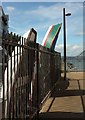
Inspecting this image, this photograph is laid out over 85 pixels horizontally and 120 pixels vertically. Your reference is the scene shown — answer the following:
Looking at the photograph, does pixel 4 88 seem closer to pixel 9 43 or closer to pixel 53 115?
pixel 9 43

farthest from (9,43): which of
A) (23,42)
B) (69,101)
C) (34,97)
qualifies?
(69,101)

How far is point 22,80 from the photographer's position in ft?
19.9

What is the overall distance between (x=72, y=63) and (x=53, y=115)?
3222 centimetres

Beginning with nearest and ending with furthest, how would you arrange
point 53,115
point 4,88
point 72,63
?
point 4,88
point 53,115
point 72,63

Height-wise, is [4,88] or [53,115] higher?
[4,88]

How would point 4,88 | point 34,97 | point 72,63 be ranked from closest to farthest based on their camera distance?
point 4,88 → point 34,97 → point 72,63

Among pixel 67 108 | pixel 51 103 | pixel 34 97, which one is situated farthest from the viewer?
pixel 51 103

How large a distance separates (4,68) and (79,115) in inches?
173

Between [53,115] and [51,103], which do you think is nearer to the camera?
[53,115]

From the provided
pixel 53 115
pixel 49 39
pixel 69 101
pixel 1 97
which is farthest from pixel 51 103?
pixel 49 39

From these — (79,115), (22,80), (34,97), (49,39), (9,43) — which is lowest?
(79,115)

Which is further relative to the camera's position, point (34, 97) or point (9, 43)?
point (34, 97)

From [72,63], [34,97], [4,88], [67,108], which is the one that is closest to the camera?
[4,88]

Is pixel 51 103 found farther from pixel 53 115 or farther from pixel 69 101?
pixel 53 115
